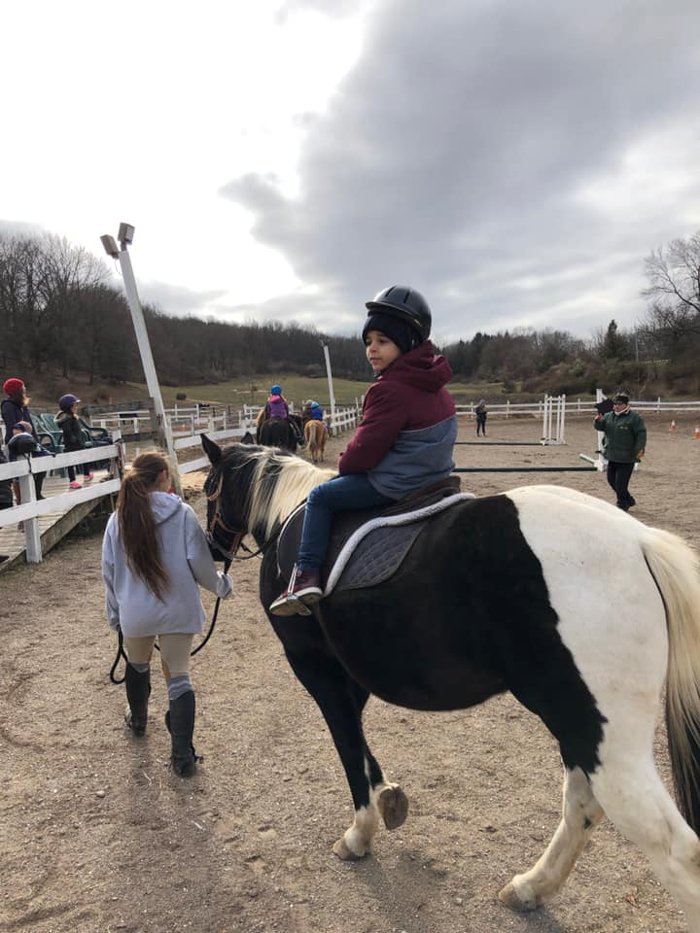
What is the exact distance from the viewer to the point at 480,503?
7.02 feet

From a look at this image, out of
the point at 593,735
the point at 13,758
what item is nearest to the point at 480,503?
the point at 593,735

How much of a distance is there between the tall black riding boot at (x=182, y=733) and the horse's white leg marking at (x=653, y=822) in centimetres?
224

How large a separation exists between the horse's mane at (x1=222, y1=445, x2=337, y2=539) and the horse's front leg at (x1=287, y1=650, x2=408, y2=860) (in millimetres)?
748

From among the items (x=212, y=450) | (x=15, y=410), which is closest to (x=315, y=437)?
(x=15, y=410)

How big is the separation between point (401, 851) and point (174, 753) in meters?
1.39

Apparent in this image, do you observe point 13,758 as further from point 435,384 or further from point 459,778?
point 435,384

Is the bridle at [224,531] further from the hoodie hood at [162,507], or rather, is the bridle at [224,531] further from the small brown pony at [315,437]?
the small brown pony at [315,437]

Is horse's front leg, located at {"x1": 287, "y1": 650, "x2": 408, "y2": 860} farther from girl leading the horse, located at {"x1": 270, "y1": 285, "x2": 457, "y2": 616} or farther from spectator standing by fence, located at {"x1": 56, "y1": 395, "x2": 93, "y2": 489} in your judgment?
spectator standing by fence, located at {"x1": 56, "y1": 395, "x2": 93, "y2": 489}

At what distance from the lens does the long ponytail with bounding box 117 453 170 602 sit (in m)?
2.98

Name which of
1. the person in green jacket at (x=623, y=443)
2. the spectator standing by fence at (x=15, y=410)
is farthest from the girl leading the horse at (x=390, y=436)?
the person in green jacket at (x=623, y=443)

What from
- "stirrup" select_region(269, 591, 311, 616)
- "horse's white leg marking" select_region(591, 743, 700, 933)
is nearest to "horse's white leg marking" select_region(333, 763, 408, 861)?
"stirrup" select_region(269, 591, 311, 616)

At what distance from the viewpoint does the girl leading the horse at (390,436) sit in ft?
7.66

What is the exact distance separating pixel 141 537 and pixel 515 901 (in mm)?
2418

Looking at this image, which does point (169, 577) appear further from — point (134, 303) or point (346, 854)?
point (134, 303)
